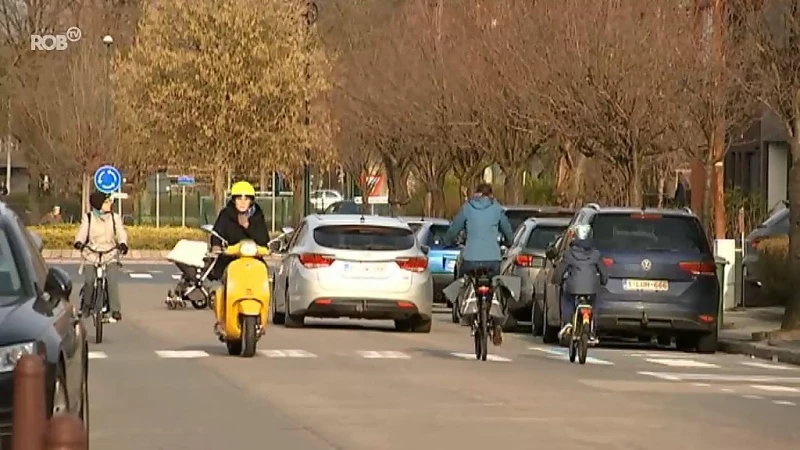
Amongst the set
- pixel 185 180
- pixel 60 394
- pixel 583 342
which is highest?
pixel 185 180

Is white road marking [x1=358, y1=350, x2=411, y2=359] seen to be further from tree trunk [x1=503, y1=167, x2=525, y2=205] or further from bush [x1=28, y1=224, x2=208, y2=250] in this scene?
bush [x1=28, y1=224, x2=208, y2=250]

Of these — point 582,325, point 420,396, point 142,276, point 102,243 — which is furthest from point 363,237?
point 142,276

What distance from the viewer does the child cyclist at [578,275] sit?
2005 centimetres

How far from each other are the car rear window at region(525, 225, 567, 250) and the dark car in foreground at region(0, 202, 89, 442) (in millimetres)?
15288

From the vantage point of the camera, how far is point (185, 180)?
66.7 meters

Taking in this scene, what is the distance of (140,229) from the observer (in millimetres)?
56688

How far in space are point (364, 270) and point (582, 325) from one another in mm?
5043

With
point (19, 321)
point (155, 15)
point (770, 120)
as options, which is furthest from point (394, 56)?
point (19, 321)

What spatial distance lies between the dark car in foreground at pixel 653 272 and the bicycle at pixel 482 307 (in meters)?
2.72

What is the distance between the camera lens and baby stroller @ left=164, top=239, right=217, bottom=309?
30.3 meters

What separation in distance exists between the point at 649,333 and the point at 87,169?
139ft

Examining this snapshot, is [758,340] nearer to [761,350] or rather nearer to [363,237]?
[761,350]

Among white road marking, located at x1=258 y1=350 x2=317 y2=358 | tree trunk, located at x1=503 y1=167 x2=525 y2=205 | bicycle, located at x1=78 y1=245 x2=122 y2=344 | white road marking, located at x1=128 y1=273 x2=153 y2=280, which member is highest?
tree trunk, located at x1=503 y1=167 x2=525 y2=205

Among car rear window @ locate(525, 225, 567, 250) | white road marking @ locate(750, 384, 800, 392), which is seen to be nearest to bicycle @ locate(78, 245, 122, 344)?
car rear window @ locate(525, 225, 567, 250)
